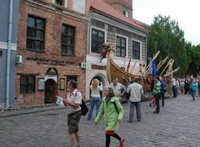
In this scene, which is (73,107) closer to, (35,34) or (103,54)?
(35,34)

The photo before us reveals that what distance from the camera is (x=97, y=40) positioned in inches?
799

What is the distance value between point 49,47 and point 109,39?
6683 mm

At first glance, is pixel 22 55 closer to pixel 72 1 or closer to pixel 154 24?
pixel 72 1

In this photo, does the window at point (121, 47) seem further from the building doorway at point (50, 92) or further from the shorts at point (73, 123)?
the shorts at point (73, 123)

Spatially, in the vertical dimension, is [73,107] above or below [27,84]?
below

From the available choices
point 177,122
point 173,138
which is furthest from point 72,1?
point 173,138

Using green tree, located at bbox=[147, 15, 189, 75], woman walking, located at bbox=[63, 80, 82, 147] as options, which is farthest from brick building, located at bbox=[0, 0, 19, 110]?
green tree, located at bbox=[147, 15, 189, 75]

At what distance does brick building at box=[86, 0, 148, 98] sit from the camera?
1947cm

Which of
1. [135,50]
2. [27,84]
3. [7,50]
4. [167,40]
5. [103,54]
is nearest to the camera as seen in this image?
[7,50]

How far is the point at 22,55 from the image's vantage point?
14.5m

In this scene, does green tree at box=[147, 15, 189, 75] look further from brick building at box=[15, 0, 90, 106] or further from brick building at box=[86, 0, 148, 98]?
brick building at box=[15, 0, 90, 106]

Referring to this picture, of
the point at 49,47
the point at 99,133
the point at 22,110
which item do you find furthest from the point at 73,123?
the point at 49,47

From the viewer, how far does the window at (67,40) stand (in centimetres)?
1735

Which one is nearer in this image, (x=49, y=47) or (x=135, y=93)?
(x=135, y=93)
